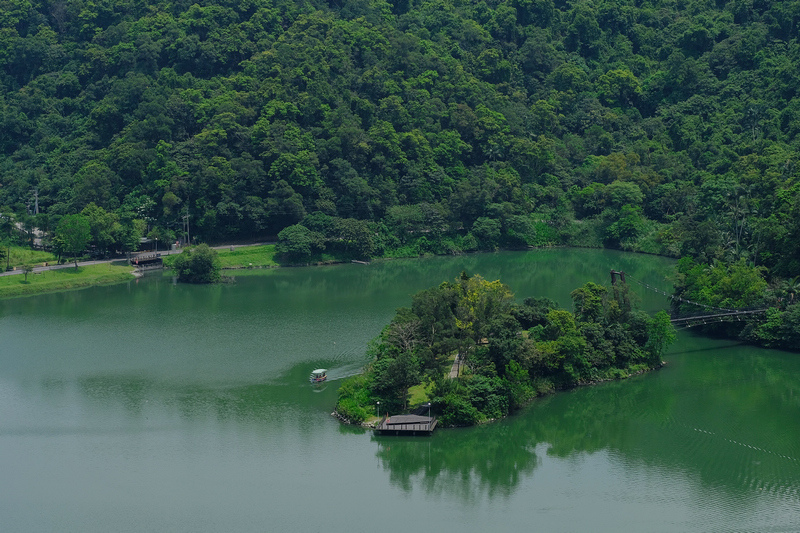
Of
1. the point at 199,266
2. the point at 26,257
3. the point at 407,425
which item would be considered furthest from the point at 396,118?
the point at 407,425

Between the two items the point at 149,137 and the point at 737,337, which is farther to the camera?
the point at 149,137

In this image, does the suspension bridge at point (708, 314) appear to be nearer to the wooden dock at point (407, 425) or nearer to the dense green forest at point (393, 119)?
the wooden dock at point (407, 425)

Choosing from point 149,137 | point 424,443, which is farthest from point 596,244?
point 424,443

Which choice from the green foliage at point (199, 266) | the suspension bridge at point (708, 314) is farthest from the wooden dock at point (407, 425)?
the green foliage at point (199, 266)

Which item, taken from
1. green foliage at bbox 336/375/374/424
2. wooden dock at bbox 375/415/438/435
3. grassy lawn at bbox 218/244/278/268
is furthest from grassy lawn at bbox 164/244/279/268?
wooden dock at bbox 375/415/438/435

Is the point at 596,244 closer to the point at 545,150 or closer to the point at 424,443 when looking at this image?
the point at 545,150

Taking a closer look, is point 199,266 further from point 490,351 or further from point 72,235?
point 490,351

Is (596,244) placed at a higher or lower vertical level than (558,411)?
higher
